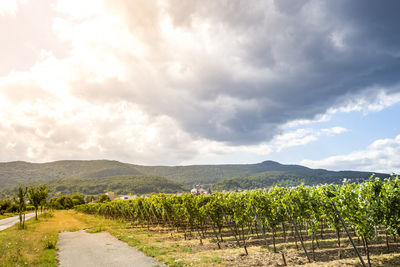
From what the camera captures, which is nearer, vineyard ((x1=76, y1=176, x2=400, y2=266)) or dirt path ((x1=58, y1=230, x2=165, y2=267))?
vineyard ((x1=76, y1=176, x2=400, y2=266))

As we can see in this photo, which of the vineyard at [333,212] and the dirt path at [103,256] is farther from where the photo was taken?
the dirt path at [103,256]

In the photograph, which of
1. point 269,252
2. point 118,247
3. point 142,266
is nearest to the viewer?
point 142,266

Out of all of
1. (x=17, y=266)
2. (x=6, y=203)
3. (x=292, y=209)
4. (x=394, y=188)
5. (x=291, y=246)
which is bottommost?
(x=6, y=203)

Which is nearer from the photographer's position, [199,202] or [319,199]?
[319,199]

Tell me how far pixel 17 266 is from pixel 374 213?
1966cm

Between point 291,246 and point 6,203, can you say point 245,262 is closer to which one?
point 291,246

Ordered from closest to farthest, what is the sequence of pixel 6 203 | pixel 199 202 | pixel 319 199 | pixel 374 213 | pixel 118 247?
pixel 374 213 < pixel 319 199 < pixel 118 247 < pixel 199 202 < pixel 6 203

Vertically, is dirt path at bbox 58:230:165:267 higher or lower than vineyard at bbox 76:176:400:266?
lower

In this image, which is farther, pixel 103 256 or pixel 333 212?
pixel 103 256

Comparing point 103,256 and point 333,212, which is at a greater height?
point 333,212

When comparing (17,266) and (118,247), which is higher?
(17,266)

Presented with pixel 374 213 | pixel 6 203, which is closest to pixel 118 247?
pixel 374 213

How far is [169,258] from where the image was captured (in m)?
14.6

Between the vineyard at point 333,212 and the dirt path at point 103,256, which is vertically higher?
the vineyard at point 333,212
